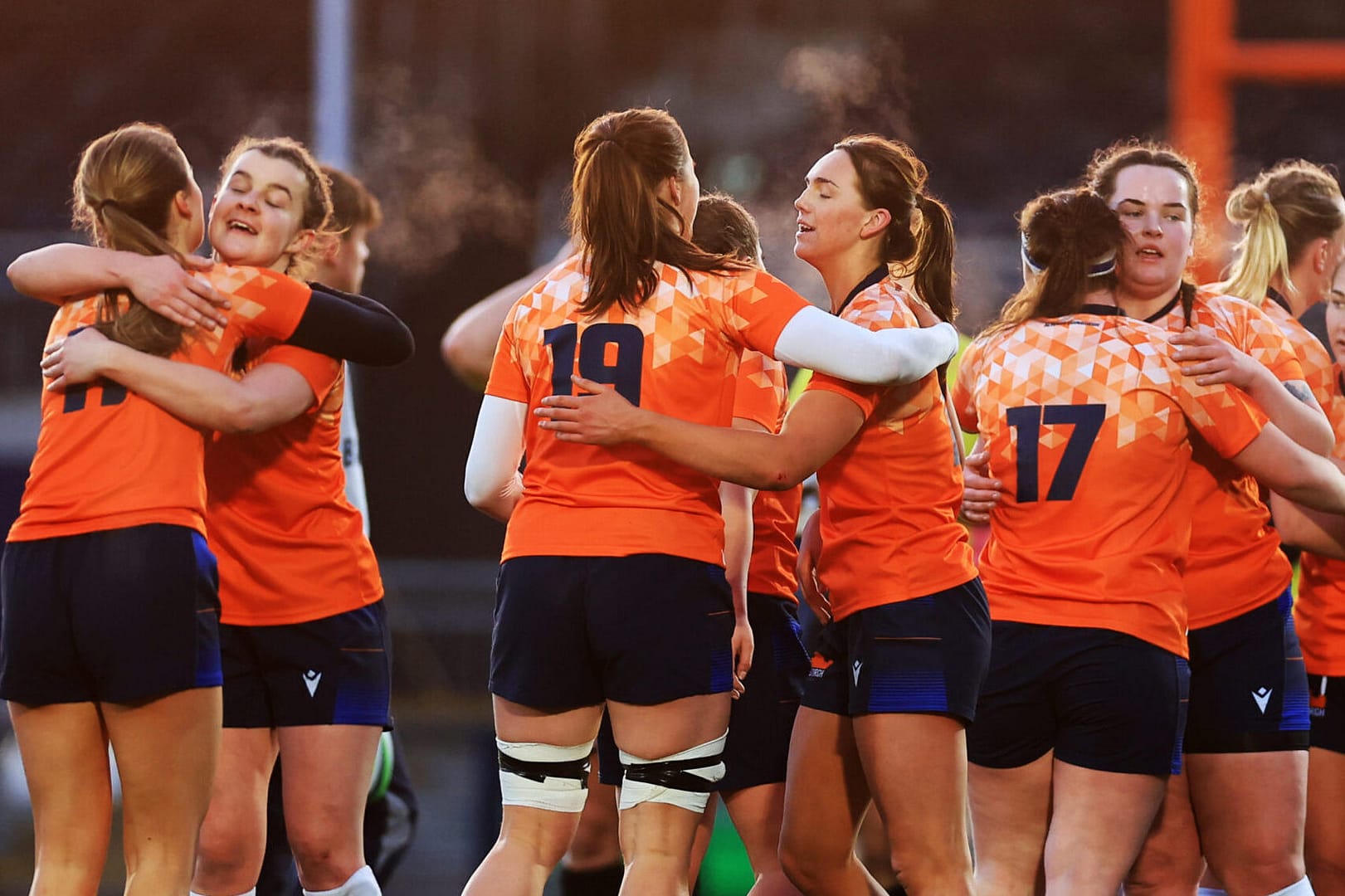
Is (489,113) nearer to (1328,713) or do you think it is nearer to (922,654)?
(1328,713)

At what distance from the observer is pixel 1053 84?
48.8ft

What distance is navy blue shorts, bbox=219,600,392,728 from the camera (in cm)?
359

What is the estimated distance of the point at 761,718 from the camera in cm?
367

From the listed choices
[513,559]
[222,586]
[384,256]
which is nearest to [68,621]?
[222,586]

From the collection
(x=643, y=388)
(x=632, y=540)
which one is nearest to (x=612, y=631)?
(x=632, y=540)

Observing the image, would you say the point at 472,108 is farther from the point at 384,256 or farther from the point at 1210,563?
the point at 1210,563

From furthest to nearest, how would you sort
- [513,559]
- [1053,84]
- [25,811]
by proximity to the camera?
1. [1053,84]
2. [25,811]
3. [513,559]

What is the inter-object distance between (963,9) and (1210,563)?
12.6 meters

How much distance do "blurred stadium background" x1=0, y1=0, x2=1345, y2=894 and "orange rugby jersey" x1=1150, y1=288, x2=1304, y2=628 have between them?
304 inches

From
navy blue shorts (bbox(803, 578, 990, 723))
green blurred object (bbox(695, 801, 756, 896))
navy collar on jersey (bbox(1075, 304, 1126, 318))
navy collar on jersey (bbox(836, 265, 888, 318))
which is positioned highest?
navy collar on jersey (bbox(836, 265, 888, 318))

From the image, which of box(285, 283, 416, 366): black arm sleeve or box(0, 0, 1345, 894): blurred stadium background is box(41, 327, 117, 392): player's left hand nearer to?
box(285, 283, 416, 366): black arm sleeve

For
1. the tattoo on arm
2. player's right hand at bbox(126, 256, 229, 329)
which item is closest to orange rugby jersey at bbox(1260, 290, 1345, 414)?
the tattoo on arm

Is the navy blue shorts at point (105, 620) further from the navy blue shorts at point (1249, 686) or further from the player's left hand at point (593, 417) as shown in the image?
the navy blue shorts at point (1249, 686)

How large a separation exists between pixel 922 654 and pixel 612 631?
677 mm
